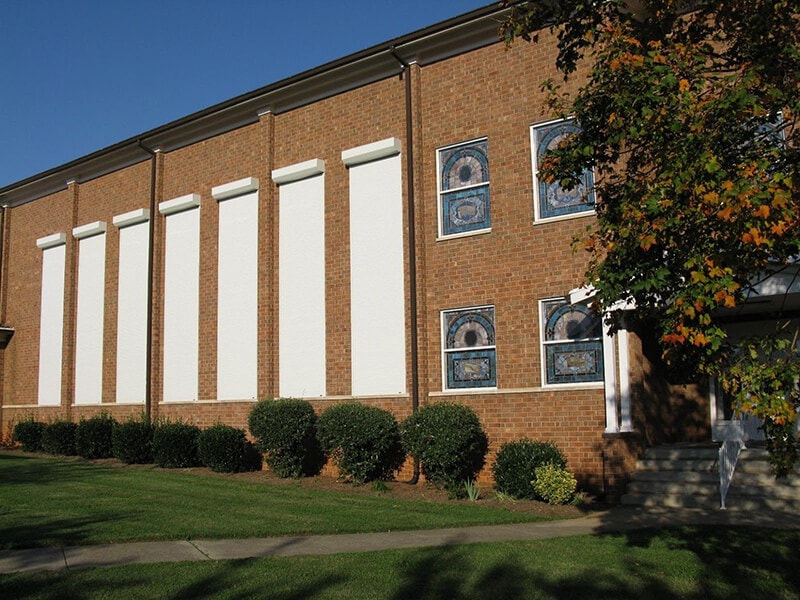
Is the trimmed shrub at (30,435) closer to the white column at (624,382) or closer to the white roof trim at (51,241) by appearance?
the white roof trim at (51,241)

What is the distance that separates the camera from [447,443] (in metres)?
15.8

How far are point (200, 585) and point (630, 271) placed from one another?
4.83 metres

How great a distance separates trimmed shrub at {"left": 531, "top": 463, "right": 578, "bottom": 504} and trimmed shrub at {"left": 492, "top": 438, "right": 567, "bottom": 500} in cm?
23

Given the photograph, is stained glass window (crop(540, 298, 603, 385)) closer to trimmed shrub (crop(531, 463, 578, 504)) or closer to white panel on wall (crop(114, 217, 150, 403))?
trimmed shrub (crop(531, 463, 578, 504))

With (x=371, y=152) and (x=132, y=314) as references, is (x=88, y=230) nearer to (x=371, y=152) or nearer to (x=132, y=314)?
(x=132, y=314)

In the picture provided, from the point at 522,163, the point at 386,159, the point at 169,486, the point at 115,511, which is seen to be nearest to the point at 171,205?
the point at 386,159

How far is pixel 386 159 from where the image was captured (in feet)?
62.7

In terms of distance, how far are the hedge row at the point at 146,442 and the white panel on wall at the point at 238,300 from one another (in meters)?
1.38

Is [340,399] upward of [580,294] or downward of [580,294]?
downward

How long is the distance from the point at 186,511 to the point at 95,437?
11.9 meters

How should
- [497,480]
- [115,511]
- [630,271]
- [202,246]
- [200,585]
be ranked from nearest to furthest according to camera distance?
[630,271], [200,585], [115,511], [497,480], [202,246]

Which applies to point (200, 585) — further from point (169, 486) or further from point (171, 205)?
point (171, 205)

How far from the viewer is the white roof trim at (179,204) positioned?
2320 centimetres

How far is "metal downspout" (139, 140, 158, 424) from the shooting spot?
77.7 ft
